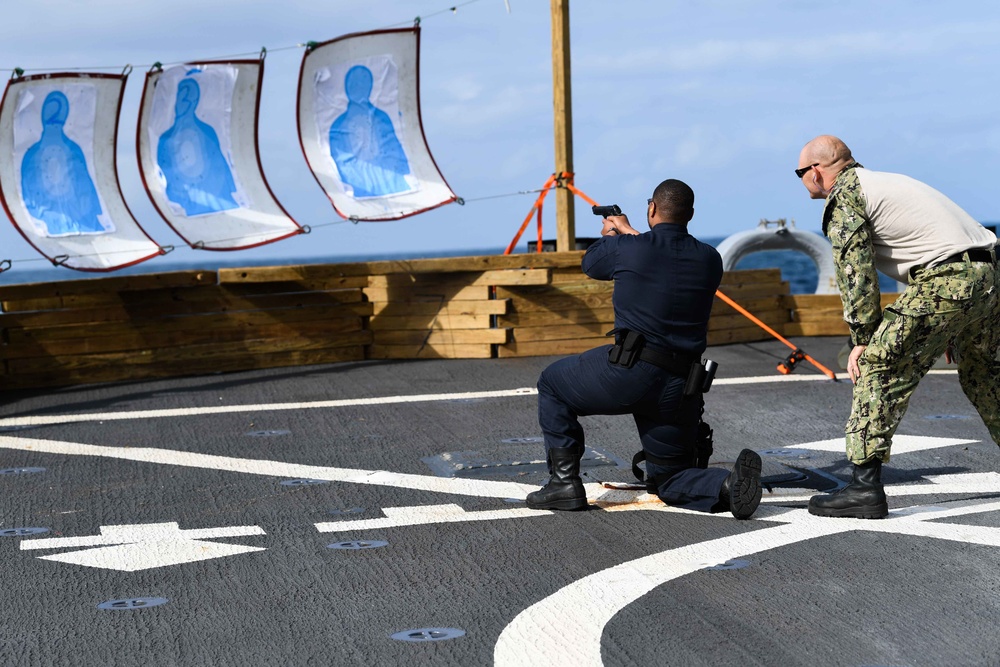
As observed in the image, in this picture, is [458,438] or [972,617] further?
[458,438]

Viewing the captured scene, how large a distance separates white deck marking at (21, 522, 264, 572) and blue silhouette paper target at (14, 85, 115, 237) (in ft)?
27.0

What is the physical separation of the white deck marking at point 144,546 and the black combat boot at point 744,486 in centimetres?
226

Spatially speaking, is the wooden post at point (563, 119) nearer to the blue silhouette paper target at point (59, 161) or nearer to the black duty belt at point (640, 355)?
A: the blue silhouette paper target at point (59, 161)

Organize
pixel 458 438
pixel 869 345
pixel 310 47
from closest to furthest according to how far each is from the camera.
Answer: pixel 869 345, pixel 458 438, pixel 310 47

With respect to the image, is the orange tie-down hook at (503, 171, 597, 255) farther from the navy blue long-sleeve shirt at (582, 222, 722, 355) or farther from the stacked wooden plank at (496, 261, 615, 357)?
the navy blue long-sleeve shirt at (582, 222, 722, 355)

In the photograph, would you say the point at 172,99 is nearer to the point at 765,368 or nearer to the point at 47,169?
the point at 47,169

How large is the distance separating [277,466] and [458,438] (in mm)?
1397

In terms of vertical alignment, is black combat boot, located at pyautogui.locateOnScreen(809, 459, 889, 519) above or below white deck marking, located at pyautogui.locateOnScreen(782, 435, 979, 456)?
above

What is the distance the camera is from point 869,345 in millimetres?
5645

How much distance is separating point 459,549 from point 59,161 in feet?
32.1

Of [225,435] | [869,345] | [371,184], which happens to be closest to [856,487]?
[869,345]

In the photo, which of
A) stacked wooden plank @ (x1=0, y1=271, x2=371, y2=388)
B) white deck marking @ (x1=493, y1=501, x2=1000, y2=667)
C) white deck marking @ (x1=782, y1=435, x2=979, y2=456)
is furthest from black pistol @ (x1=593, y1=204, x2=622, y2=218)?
stacked wooden plank @ (x1=0, y1=271, x2=371, y2=388)

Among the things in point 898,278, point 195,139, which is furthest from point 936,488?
point 195,139

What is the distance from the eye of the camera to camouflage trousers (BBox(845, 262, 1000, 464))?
554cm
